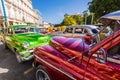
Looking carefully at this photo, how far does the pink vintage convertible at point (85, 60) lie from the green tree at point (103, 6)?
1818cm

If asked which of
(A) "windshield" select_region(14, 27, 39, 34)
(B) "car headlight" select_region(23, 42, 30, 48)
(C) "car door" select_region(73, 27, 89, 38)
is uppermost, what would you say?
(A) "windshield" select_region(14, 27, 39, 34)

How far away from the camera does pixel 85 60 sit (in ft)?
7.66

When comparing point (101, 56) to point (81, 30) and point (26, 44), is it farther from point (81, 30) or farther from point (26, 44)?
point (81, 30)

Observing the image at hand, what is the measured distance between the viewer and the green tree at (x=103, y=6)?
19562mm

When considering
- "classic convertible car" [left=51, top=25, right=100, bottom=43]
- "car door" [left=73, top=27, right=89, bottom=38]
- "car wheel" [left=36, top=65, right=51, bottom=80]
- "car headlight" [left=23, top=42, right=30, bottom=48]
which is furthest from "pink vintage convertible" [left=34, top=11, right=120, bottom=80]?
"car door" [left=73, top=27, right=89, bottom=38]

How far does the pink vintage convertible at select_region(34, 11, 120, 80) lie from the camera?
6.52 feet

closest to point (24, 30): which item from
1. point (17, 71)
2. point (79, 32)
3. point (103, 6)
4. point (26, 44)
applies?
point (26, 44)

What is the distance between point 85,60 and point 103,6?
64.1 feet

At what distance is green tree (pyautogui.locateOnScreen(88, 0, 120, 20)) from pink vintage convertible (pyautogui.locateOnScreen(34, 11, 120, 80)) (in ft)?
59.6

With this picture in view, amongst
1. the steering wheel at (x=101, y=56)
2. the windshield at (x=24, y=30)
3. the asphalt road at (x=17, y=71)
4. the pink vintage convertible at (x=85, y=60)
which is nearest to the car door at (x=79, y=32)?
the windshield at (x=24, y=30)

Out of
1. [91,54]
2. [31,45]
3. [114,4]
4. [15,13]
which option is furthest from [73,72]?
[15,13]

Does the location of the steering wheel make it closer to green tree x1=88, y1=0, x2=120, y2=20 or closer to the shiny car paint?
the shiny car paint

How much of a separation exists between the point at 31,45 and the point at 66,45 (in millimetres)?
3239

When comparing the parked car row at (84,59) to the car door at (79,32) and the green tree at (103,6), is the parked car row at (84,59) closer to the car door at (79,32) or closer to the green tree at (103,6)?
the car door at (79,32)
